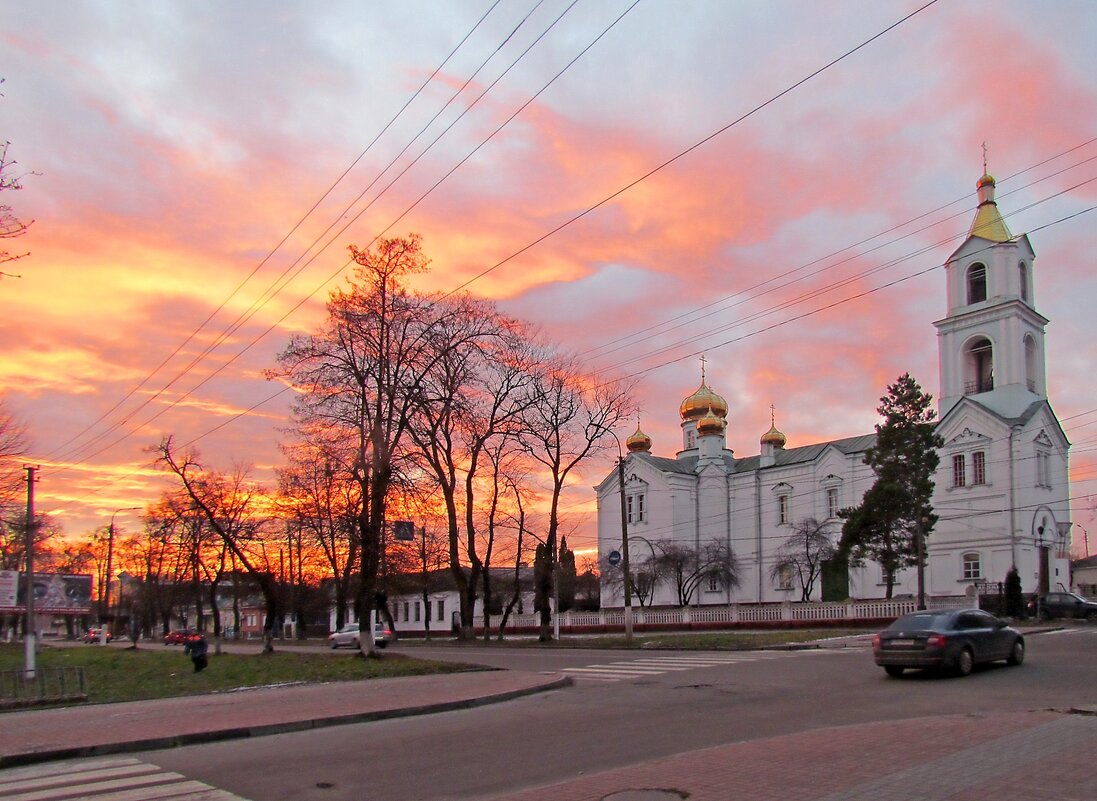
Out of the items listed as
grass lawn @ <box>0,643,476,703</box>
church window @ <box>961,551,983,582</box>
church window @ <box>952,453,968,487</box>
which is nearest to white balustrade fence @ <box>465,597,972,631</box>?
church window @ <box>961,551,983,582</box>

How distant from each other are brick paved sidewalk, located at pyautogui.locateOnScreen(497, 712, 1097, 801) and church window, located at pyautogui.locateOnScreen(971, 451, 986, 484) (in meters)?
52.4

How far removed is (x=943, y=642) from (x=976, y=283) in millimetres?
50038

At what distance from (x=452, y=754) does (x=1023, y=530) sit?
176 feet

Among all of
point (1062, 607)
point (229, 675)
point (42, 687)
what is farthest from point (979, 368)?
point (42, 687)

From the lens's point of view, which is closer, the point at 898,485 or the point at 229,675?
the point at 229,675

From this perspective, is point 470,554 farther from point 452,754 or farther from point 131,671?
point 452,754

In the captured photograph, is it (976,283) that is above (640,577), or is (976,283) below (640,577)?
above

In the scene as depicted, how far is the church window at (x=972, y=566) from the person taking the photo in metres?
57.9

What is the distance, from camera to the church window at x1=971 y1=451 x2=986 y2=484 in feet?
196

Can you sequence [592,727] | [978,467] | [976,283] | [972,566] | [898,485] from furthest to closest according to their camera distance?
[976,283] → [978,467] → [972,566] → [898,485] → [592,727]

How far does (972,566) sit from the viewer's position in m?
58.5

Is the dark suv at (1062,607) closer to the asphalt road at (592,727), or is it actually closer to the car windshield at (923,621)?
the asphalt road at (592,727)

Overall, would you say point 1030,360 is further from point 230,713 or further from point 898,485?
point 230,713

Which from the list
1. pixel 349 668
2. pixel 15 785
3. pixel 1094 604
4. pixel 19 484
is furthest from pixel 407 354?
pixel 1094 604
